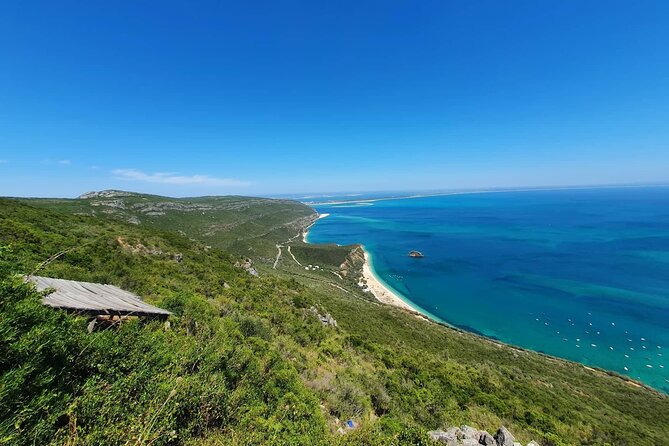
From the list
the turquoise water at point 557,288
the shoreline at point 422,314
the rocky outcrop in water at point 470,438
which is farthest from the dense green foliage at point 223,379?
the turquoise water at point 557,288

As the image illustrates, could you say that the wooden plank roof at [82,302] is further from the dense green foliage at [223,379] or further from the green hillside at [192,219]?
the green hillside at [192,219]

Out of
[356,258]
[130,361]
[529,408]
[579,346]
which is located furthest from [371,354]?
[356,258]

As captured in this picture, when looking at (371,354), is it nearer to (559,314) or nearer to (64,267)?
(64,267)

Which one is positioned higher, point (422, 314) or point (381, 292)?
point (422, 314)

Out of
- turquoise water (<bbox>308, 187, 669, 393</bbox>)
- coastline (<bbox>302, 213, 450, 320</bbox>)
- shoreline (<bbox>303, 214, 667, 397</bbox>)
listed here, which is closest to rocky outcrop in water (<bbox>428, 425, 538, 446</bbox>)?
shoreline (<bbox>303, 214, 667, 397</bbox>)

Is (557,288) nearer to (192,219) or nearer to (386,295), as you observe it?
(386,295)

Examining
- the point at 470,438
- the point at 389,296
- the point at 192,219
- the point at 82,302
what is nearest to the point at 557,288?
the point at 389,296
